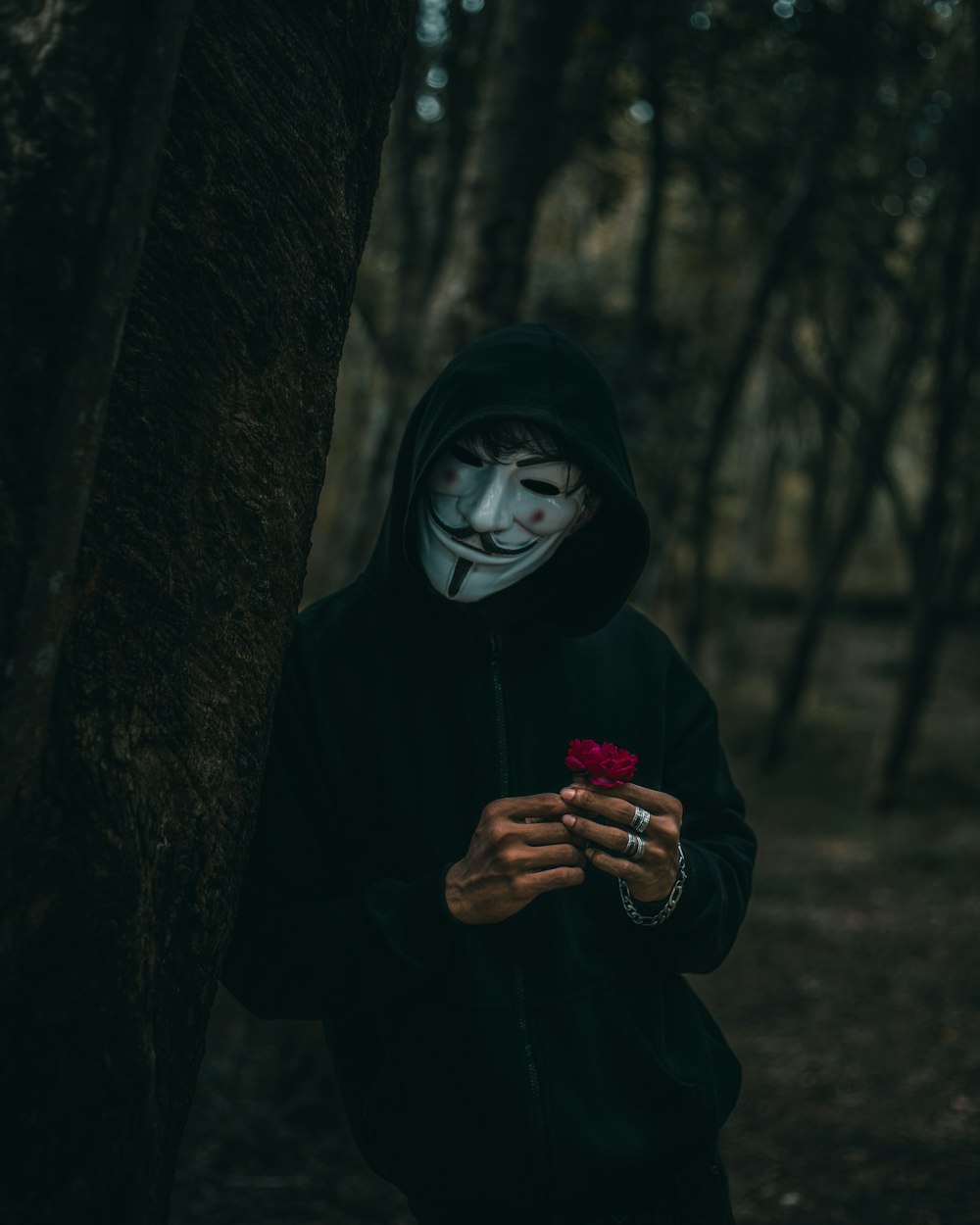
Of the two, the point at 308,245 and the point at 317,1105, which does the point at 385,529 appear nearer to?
the point at 308,245

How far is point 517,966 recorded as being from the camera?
1.90 metres

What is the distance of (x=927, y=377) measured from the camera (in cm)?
2241

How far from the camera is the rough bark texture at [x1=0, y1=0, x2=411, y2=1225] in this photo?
1411mm

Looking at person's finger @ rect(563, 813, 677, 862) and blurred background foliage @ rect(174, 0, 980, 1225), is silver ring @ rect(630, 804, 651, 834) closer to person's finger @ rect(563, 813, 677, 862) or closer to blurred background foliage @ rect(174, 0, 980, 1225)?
person's finger @ rect(563, 813, 677, 862)

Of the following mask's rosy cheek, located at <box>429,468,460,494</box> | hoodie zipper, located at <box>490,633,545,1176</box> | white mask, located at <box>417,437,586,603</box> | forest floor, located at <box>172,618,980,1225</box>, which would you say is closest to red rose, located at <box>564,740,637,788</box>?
hoodie zipper, located at <box>490,633,545,1176</box>

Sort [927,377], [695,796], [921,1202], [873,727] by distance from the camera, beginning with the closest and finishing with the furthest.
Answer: [695,796] → [921,1202] → [873,727] → [927,377]

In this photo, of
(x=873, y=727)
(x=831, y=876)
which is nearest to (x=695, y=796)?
(x=831, y=876)

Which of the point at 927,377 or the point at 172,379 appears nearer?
the point at 172,379

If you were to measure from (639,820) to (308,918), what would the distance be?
1.77 ft

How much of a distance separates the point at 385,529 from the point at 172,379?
584 millimetres

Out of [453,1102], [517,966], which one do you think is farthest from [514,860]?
[453,1102]

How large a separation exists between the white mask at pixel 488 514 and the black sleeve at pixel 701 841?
0.41 metres

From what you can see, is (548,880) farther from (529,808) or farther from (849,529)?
(849,529)

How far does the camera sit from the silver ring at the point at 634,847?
5.75 ft
